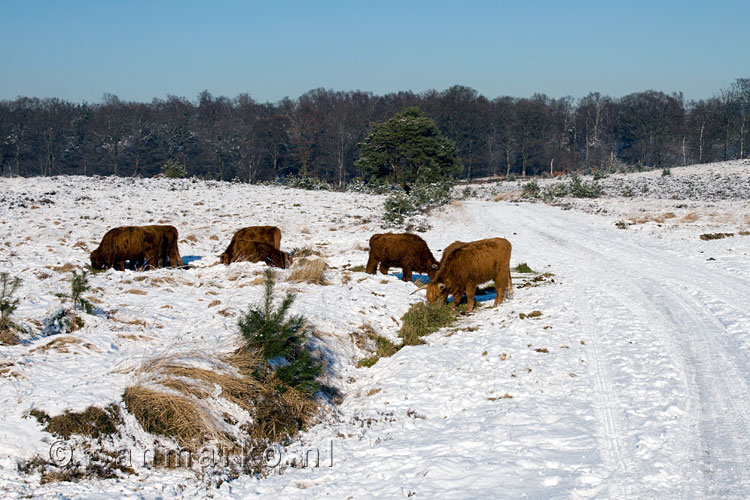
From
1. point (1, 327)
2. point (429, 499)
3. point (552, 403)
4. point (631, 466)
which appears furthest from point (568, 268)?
point (1, 327)

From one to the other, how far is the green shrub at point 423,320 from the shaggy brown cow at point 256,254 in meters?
5.68

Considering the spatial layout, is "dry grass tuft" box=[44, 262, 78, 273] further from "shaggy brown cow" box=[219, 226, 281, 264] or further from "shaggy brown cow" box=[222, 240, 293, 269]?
"shaggy brown cow" box=[219, 226, 281, 264]

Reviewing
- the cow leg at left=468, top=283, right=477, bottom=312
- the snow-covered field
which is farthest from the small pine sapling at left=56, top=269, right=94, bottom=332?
the cow leg at left=468, top=283, right=477, bottom=312

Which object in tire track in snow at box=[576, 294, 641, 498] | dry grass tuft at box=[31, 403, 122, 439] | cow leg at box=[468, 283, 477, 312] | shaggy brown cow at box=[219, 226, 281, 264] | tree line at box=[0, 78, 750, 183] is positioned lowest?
tire track in snow at box=[576, 294, 641, 498]

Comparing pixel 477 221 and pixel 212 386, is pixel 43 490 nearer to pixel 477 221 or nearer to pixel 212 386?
pixel 212 386

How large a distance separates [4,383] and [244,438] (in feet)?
9.11

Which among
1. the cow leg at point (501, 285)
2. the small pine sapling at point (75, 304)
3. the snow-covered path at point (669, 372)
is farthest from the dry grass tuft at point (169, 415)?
the cow leg at point (501, 285)

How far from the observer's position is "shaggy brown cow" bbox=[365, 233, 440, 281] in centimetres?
1559

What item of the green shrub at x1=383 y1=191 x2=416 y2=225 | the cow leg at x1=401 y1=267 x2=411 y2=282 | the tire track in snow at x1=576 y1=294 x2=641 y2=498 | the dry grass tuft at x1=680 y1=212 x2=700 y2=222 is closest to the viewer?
the tire track in snow at x1=576 y1=294 x2=641 y2=498

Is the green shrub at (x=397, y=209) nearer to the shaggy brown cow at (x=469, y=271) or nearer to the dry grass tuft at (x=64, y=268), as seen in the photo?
the shaggy brown cow at (x=469, y=271)

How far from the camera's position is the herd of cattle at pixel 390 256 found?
41.5ft

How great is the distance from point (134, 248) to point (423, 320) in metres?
9.96

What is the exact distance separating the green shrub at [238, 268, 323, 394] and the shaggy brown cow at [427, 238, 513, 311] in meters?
4.86

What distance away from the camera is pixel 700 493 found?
481 cm
